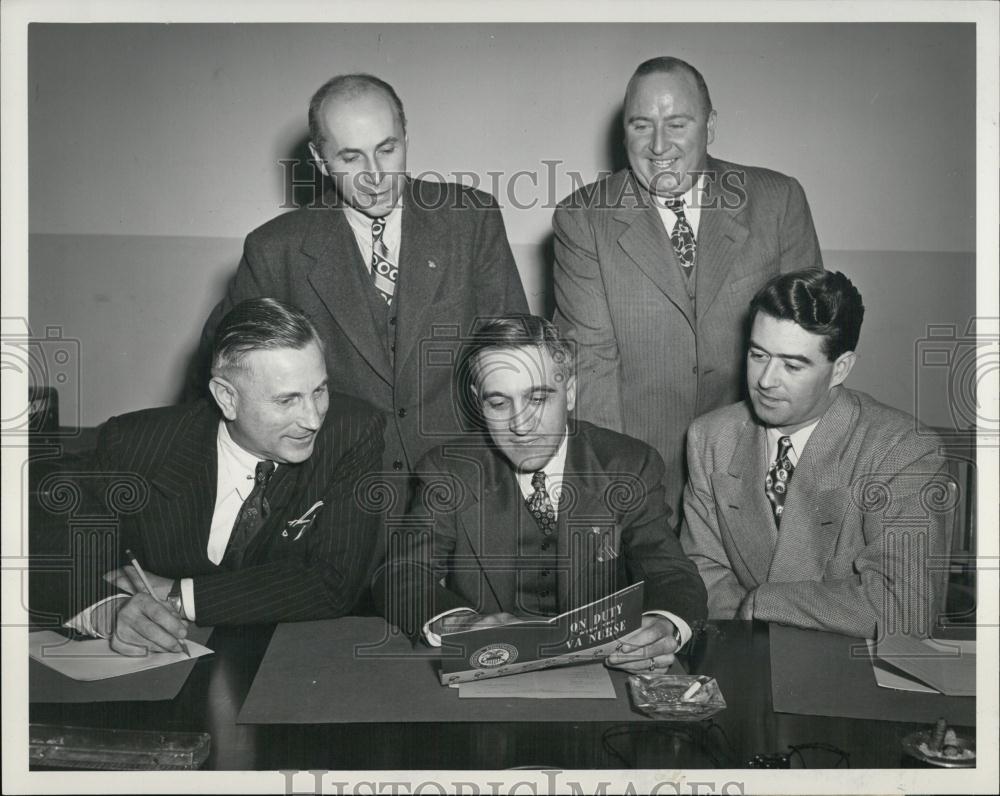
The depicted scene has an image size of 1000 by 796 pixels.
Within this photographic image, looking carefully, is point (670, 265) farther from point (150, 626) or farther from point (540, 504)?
point (150, 626)

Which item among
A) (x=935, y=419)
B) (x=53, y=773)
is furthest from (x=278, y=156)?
(x=935, y=419)

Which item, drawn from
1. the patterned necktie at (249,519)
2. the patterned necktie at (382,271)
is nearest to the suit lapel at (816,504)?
the patterned necktie at (382,271)

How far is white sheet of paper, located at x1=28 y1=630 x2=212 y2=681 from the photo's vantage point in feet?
7.80

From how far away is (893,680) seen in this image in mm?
2426

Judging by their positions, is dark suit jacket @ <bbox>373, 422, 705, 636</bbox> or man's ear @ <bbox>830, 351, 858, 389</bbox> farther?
man's ear @ <bbox>830, 351, 858, 389</bbox>

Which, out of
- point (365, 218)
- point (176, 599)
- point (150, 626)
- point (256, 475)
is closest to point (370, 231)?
point (365, 218)

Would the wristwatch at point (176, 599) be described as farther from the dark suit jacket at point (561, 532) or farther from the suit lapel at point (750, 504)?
the suit lapel at point (750, 504)

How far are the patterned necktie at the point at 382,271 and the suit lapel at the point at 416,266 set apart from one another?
3 centimetres

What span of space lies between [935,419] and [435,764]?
66.6 inches

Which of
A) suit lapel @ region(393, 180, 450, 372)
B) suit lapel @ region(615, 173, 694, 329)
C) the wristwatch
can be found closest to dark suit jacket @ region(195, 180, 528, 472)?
suit lapel @ region(393, 180, 450, 372)

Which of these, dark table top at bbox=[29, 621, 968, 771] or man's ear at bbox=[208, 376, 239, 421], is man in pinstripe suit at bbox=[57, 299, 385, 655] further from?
dark table top at bbox=[29, 621, 968, 771]

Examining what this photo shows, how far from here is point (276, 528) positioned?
111 inches

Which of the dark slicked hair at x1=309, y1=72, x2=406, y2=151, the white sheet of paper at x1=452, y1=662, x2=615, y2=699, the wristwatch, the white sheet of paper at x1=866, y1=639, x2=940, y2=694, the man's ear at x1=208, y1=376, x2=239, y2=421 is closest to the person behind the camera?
the white sheet of paper at x1=452, y1=662, x2=615, y2=699

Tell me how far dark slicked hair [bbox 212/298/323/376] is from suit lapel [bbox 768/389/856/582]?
4.36 ft
